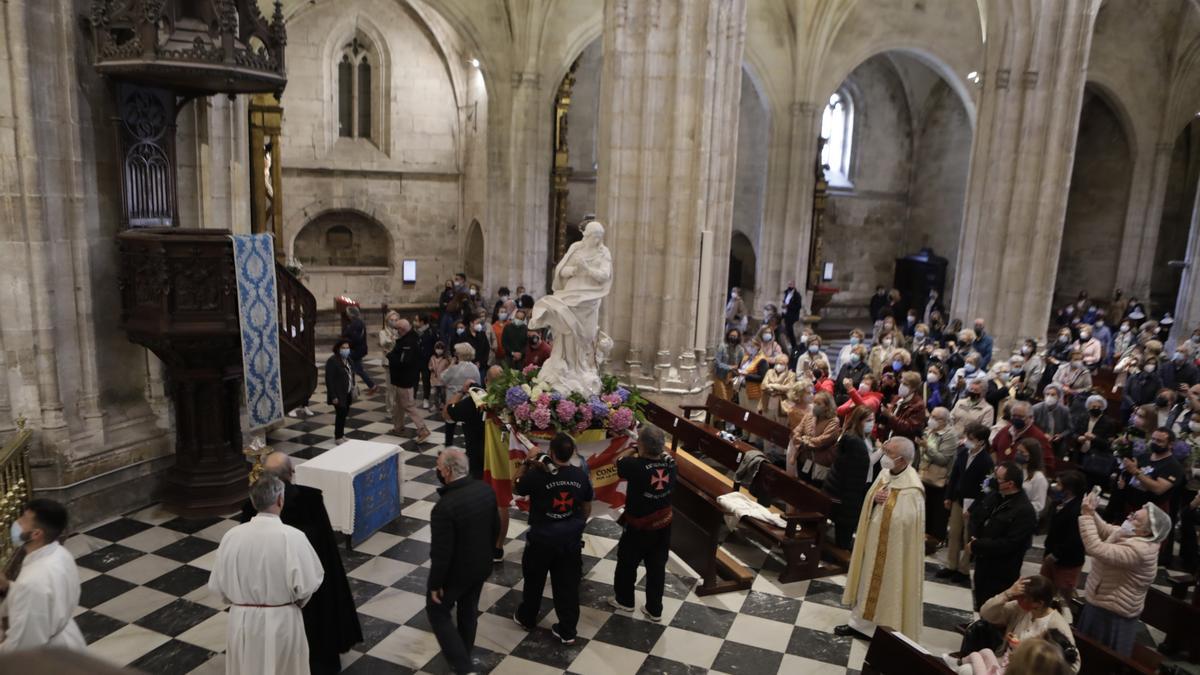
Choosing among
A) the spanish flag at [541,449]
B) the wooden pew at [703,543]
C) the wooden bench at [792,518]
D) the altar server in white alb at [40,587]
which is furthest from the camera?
the spanish flag at [541,449]

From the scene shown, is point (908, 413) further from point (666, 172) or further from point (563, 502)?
point (666, 172)

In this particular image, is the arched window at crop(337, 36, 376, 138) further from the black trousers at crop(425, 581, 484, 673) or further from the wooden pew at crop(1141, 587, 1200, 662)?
the wooden pew at crop(1141, 587, 1200, 662)

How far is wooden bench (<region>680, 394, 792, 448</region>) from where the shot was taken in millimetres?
8891

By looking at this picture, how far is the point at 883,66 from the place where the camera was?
23.7 metres

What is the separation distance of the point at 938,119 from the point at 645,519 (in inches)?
865

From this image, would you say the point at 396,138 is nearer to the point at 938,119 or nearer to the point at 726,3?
the point at 726,3

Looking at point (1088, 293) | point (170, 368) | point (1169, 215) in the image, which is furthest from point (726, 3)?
point (1169, 215)

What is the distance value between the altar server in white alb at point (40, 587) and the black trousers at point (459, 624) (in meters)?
1.87

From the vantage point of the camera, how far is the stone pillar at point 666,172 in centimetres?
1085

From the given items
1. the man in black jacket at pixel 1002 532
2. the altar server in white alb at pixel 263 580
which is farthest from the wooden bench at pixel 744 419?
the altar server in white alb at pixel 263 580

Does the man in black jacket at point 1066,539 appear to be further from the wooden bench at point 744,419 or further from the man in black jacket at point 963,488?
the wooden bench at point 744,419

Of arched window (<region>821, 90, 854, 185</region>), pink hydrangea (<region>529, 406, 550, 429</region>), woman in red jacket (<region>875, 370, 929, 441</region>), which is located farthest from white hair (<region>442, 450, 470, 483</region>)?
arched window (<region>821, 90, 854, 185</region>)

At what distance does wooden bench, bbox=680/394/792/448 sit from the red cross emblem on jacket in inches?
154

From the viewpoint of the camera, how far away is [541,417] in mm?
6898
